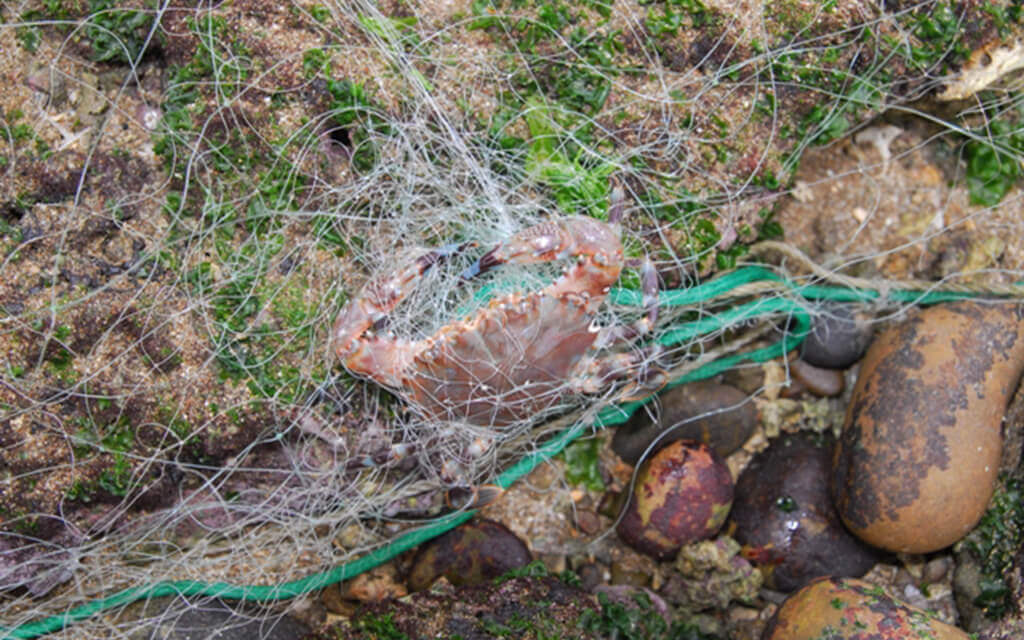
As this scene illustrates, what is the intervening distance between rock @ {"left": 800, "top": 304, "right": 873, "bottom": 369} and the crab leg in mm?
1727

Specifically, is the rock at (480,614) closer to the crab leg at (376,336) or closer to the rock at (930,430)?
the crab leg at (376,336)

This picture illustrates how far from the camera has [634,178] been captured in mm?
3400

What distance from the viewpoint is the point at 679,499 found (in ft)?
11.1

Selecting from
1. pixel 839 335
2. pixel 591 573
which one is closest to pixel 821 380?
pixel 839 335

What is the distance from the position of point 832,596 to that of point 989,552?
83 cm

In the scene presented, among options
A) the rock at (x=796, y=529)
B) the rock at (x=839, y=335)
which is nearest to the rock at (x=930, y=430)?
the rock at (x=796, y=529)

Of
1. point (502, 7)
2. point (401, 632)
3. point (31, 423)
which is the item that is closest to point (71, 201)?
point (31, 423)

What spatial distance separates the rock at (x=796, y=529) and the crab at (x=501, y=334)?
1028mm

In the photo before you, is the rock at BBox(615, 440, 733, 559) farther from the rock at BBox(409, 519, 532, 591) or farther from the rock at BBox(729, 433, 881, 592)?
the rock at BBox(409, 519, 532, 591)

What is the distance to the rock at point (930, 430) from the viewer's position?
314cm

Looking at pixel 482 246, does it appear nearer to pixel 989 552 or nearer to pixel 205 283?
pixel 205 283

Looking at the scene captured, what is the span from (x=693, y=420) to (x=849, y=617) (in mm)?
1033

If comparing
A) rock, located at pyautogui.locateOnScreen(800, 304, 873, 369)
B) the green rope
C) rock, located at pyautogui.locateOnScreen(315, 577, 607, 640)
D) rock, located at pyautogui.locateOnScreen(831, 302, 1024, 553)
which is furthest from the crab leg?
rock, located at pyautogui.locateOnScreen(831, 302, 1024, 553)

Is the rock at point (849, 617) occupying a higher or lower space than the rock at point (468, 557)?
higher
